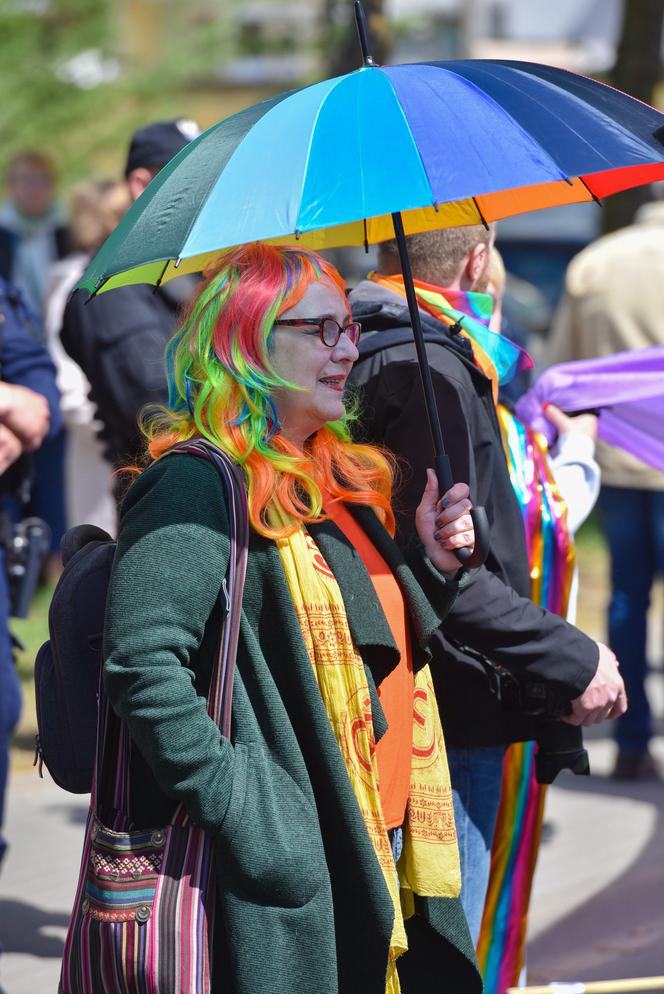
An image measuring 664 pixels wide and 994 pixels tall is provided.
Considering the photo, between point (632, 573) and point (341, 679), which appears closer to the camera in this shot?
point (341, 679)

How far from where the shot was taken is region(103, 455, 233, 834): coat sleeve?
215cm

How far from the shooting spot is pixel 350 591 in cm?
245

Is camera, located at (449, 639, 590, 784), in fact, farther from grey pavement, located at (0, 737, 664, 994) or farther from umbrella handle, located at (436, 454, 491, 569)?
grey pavement, located at (0, 737, 664, 994)

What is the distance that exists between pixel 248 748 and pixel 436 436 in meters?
0.74

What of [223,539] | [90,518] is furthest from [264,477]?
[90,518]

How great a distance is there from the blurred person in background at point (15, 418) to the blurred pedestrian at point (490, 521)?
1020 mm

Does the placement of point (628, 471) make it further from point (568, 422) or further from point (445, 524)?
point (445, 524)

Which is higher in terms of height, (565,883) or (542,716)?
(542,716)

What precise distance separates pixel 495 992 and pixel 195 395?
5.76 ft

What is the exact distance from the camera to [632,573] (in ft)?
19.6

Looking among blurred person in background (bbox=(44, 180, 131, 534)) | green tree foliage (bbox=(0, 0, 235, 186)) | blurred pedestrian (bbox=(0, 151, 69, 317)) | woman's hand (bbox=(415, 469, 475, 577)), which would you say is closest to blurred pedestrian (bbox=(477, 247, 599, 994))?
woman's hand (bbox=(415, 469, 475, 577))

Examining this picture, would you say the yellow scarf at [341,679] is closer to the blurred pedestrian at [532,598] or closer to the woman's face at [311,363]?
the woman's face at [311,363]

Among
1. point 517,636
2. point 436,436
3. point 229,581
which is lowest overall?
point 517,636

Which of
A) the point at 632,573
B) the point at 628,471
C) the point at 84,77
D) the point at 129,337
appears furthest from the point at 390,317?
the point at 84,77
